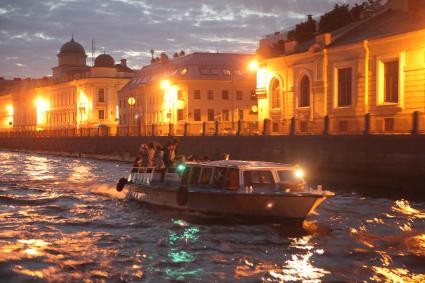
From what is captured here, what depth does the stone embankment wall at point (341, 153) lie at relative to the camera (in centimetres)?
3002

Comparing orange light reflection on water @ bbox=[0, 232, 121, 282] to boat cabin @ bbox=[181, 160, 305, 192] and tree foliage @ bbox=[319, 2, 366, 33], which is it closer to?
boat cabin @ bbox=[181, 160, 305, 192]

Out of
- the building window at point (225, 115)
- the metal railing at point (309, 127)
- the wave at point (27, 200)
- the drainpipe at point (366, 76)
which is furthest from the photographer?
the building window at point (225, 115)

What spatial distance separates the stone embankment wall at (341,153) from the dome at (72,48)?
3607 inches

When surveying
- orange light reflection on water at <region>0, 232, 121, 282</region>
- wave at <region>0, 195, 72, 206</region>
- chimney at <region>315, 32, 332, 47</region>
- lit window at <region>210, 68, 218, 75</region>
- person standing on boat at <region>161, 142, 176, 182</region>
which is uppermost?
lit window at <region>210, 68, 218, 75</region>

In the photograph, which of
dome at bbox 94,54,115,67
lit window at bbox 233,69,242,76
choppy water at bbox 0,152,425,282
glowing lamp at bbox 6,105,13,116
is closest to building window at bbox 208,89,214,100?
lit window at bbox 233,69,242,76

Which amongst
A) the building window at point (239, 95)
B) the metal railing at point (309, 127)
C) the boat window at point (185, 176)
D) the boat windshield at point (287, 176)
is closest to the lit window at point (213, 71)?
the building window at point (239, 95)

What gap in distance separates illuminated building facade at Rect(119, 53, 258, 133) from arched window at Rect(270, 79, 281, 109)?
20740mm

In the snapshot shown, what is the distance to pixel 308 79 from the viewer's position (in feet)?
168

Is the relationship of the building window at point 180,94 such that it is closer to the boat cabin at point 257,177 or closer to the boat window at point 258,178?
the boat cabin at point 257,177

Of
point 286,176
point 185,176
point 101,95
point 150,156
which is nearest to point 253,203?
point 286,176

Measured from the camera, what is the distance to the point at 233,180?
67.8 feet

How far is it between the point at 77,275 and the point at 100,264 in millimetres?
1025

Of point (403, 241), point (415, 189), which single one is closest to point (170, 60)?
point (415, 189)

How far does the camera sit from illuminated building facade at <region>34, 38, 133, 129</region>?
4222 inches
